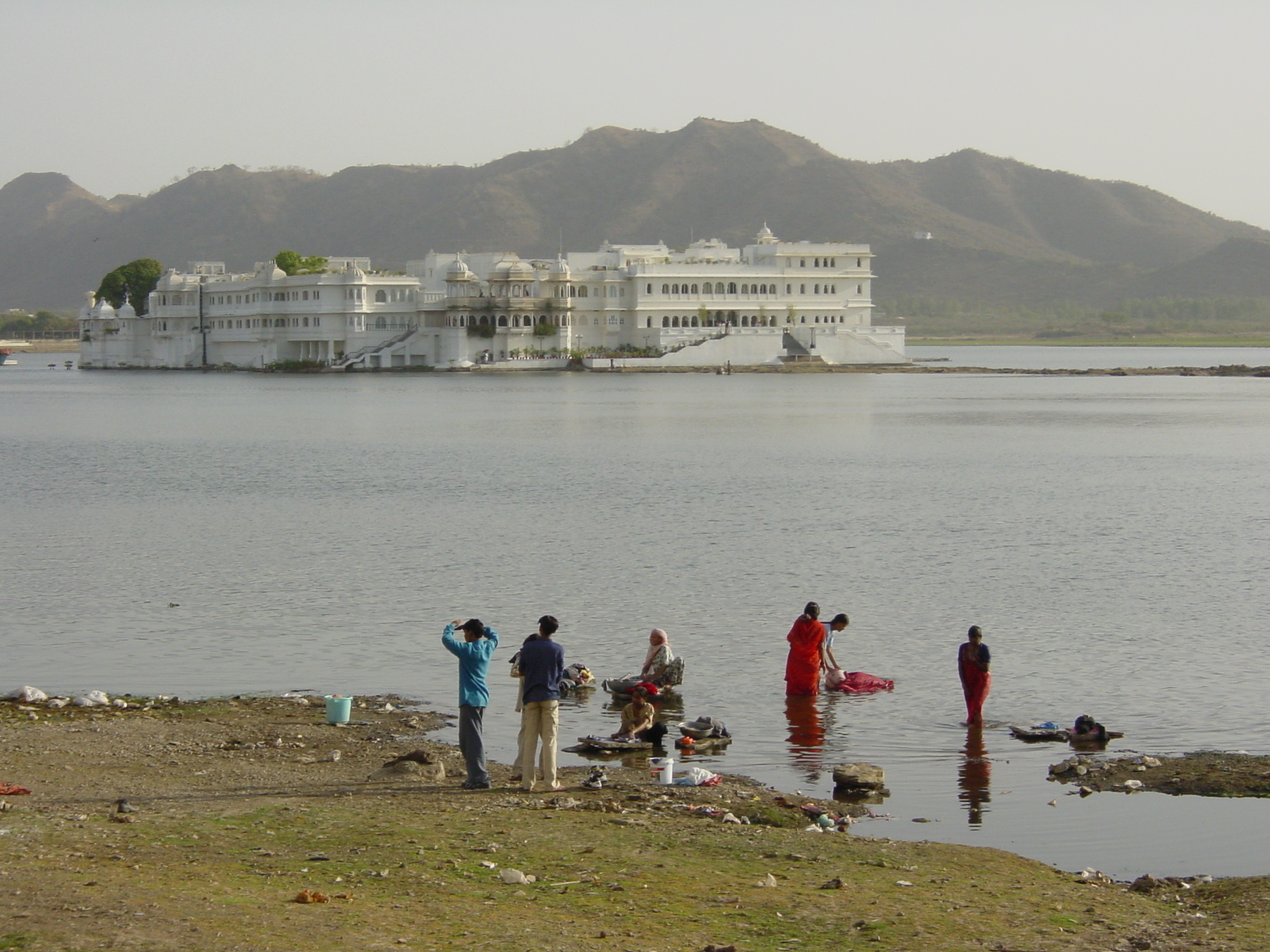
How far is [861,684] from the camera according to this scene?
17375 millimetres

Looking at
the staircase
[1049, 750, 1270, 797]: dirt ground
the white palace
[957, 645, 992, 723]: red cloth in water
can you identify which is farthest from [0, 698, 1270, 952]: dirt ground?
the staircase

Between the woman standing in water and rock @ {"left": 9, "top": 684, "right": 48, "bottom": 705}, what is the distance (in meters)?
8.74

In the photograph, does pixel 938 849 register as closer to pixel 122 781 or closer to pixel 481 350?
pixel 122 781

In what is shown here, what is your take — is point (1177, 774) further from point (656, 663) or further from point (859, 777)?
point (656, 663)

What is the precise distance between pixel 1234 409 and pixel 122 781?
7095cm

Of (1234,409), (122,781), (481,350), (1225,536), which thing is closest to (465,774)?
(122,781)

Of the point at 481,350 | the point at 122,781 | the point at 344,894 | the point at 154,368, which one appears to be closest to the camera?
the point at 344,894

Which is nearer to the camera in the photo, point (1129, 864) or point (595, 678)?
point (1129, 864)

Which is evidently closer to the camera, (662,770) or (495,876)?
(495,876)

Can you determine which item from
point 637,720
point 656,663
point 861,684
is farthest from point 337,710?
point 861,684

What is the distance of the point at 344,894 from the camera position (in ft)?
30.5

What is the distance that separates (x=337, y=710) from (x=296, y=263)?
10897 centimetres

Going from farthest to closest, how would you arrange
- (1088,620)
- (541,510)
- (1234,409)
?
(1234,409) < (541,510) < (1088,620)

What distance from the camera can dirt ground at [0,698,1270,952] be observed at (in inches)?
344
